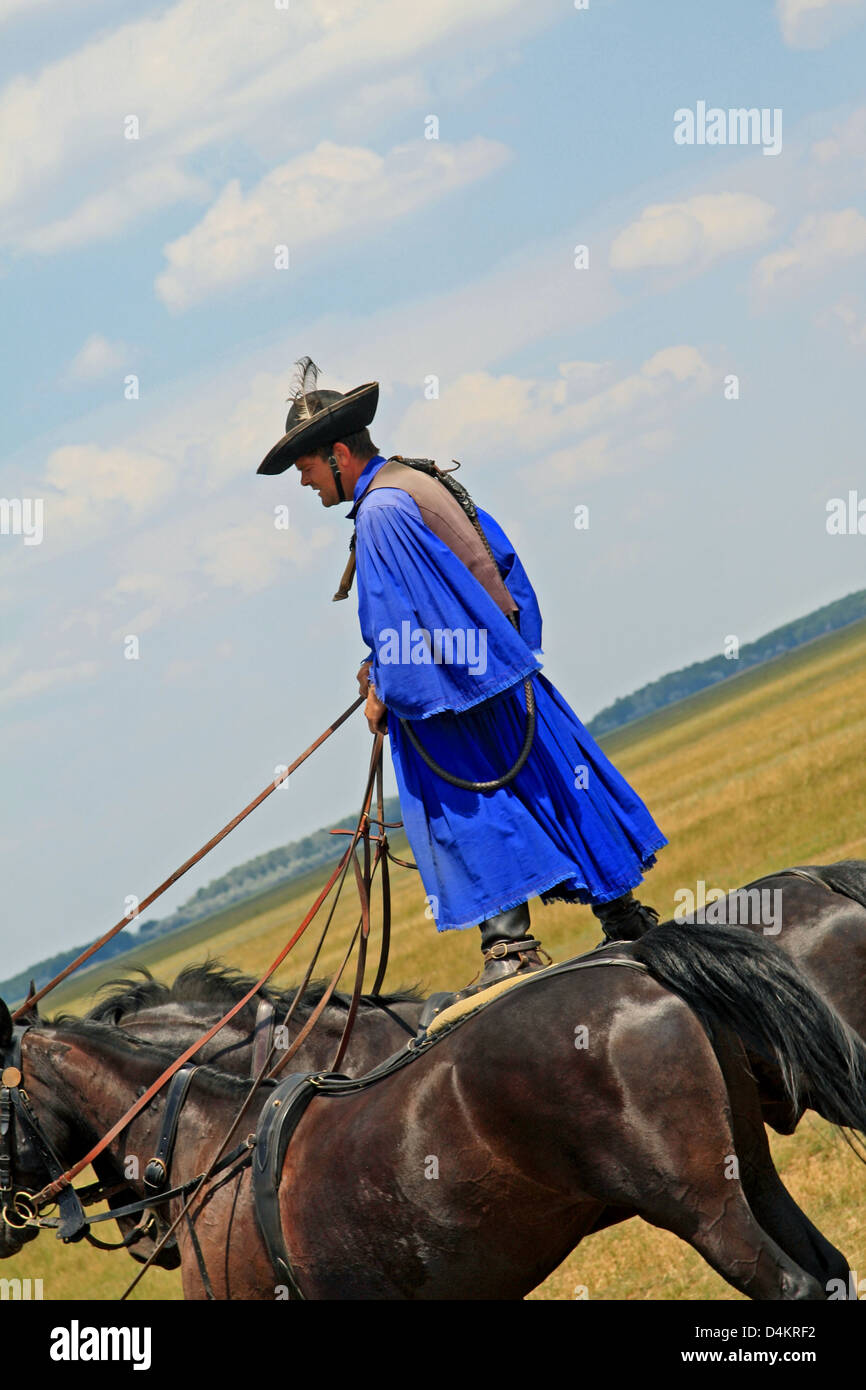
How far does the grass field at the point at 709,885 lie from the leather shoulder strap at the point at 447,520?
3194 millimetres

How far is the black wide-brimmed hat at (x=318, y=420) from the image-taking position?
5.48 metres

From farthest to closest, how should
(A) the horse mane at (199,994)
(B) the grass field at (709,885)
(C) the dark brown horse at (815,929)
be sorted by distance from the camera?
(B) the grass field at (709,885)
(A) the horse mane at (199,994)
(C) the dark brown horse at (815,929)

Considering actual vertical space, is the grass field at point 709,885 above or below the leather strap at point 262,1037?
below

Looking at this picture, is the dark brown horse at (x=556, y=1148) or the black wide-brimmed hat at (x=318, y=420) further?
the black wide-brimmed hat at (x=318, y=420)

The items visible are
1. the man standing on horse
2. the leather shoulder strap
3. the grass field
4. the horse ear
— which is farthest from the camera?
the grass field

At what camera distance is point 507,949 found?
194 inches

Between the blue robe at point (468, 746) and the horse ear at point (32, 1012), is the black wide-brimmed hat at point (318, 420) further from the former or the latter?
the horse ear at point (32, 1012)

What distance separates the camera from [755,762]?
41.0m

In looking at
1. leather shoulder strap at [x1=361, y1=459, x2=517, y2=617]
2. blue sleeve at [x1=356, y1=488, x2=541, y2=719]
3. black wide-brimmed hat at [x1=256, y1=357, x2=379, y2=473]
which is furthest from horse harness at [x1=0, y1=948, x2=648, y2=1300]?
black wide-brimmed hat at [x1=256, y1=357, x2=379, y2=473]

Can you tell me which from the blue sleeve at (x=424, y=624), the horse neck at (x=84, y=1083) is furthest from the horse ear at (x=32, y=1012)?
the blue sleeve at (x=424, y=624)

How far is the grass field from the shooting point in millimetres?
8555

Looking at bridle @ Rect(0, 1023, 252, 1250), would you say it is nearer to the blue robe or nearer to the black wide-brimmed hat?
the blue robe
